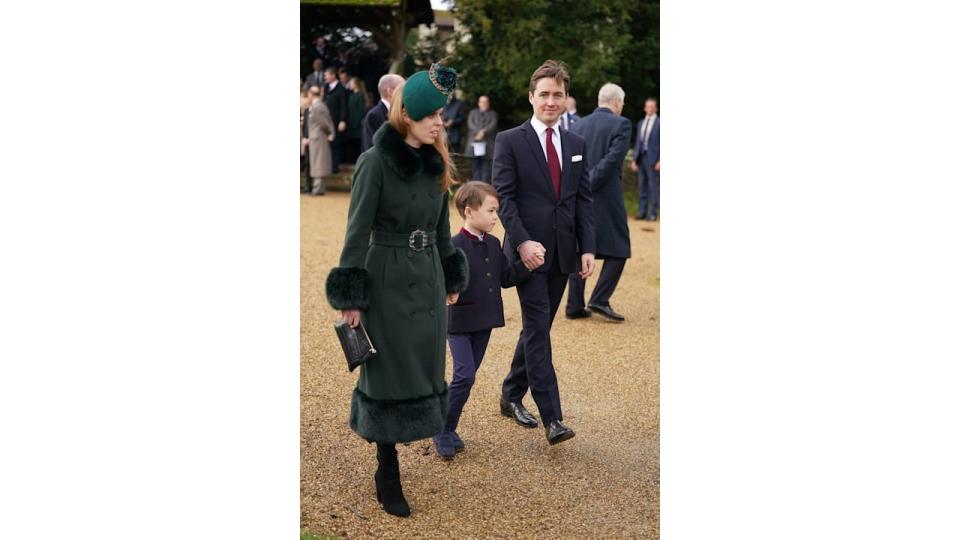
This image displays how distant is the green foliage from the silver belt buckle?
1491cm

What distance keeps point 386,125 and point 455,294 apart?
88cm

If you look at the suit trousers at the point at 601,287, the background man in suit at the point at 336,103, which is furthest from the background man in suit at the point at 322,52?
the suit trousers at the point at 601,287

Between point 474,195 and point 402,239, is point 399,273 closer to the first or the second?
point 402,239

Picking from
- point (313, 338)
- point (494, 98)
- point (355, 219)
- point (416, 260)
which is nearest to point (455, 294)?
point (416, 260)

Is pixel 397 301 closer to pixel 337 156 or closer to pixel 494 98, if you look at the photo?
pixel 337 156

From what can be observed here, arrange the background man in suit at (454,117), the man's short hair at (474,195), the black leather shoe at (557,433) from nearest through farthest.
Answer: the man's short hair at (474,195) < the black leather shoe at (557,433) < the background man in suit at (454,117)

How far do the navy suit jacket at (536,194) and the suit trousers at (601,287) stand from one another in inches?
125

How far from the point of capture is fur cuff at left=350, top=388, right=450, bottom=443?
4.28m

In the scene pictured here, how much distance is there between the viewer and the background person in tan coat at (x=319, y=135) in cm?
1656

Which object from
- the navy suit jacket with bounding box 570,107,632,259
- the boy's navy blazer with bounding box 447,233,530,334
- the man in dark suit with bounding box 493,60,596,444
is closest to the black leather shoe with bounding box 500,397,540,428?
the man in dark suit with bounding box 493,60,596,444

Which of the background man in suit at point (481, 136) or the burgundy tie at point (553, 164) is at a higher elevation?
the background man in suit at point (481, 136)

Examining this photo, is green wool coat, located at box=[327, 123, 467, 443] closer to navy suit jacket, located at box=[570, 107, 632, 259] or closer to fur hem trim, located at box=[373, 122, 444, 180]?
fur hem trim, located at box=[373, 122, 444, 180]

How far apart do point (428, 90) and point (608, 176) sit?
430cm

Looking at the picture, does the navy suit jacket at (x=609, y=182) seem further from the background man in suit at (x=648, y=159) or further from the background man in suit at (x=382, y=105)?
the background man in suit at (x=648, y=159)
